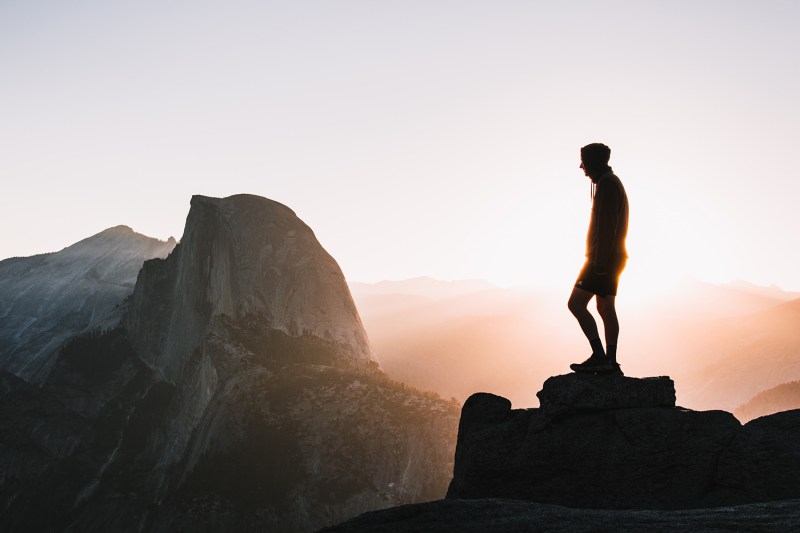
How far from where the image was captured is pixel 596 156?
27.1 feet

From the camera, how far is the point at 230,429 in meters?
41.0

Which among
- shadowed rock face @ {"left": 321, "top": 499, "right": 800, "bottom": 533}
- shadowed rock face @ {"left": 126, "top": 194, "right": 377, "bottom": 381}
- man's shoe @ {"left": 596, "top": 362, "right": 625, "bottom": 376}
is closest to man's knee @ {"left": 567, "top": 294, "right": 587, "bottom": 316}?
man's shoe @ {"left": 596, "top": 362, "right": 625, "bottom": 376}

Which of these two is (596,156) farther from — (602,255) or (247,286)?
(247,286)

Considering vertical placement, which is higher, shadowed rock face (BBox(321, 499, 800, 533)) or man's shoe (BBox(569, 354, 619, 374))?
man's shoe (BBox(569, 354, 619, 374))

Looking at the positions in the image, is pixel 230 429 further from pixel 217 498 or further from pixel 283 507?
pixel 283 507

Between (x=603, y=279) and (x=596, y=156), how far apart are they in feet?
5.68

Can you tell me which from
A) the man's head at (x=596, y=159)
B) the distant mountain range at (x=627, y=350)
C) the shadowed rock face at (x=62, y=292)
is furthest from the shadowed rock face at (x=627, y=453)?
the distant mountain range at (x=627, y=350)

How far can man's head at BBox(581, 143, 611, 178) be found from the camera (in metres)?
8.23

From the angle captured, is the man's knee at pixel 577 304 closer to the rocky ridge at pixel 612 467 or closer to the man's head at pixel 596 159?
the rocky ridge at pixel 612 467

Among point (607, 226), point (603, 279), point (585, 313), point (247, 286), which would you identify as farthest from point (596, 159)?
point (247, 286)

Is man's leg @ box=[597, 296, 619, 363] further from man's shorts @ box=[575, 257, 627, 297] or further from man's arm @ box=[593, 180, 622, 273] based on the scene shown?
man's arm @ box=[593, 180, 622, 273]

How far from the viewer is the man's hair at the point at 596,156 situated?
8.24 meters

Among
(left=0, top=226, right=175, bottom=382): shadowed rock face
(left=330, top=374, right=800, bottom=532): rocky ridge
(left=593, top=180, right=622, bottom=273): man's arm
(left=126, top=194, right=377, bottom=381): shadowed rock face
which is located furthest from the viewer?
(left=0, top=226, right=175, bottom=382): shadowed rock face

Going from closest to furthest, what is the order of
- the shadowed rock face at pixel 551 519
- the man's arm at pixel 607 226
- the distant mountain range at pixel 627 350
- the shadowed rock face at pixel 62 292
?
1. the shadowed rock face at pixel 551 519
2. the man's arm at pixel 607 226
3. the shadowed rock face at pixel 62 292
4. the distant mountain range at pixel 627 350
